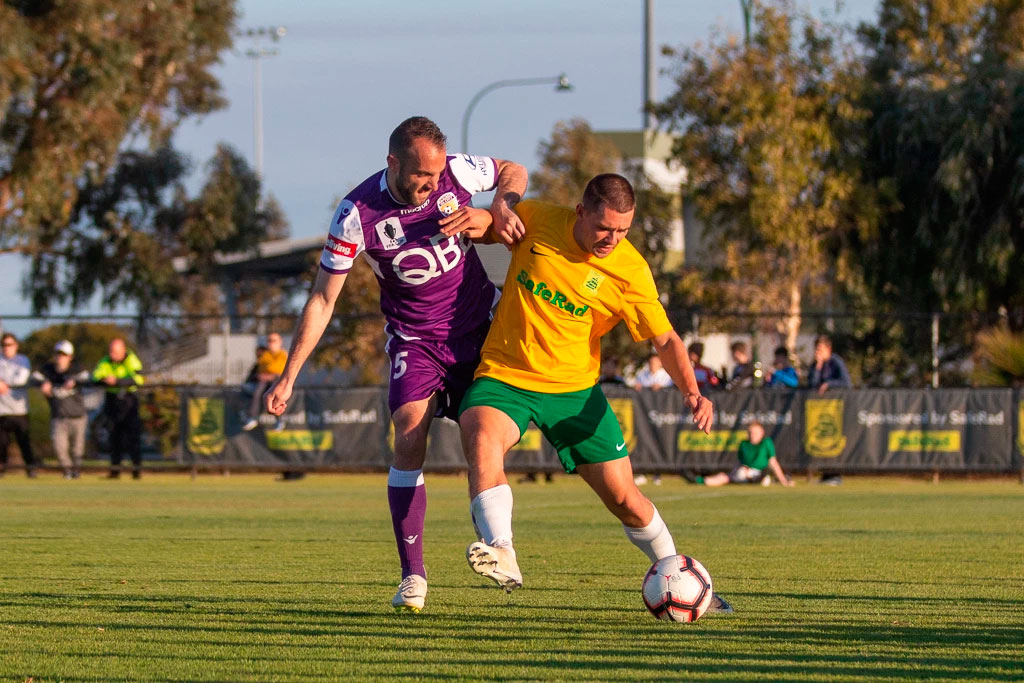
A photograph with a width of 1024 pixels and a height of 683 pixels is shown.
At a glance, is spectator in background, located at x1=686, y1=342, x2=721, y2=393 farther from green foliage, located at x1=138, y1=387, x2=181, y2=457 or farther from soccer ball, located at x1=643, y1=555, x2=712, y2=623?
soccer ball, located at x1=643, y1=555, x2=712, y2=623

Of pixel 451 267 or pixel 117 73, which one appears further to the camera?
pixel 117 73

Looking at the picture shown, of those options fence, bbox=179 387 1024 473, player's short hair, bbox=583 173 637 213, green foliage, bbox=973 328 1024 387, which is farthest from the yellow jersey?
green foliage, bbox=973 328 1024 387

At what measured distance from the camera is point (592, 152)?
39750mm

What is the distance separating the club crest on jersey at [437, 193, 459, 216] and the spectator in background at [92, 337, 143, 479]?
48.9ft

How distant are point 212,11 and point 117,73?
5.38 metres

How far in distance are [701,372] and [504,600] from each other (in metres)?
13.4

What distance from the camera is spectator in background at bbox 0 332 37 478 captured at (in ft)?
66.4

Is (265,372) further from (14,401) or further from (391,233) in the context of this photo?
(391,233)

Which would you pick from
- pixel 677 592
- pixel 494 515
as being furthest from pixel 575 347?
pixel 677 592

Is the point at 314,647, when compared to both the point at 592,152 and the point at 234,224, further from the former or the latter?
the point at 234,224

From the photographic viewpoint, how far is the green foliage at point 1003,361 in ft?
70.3

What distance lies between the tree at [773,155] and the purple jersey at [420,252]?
2144 cm

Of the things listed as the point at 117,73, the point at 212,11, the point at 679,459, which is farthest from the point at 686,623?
the point at 212,11

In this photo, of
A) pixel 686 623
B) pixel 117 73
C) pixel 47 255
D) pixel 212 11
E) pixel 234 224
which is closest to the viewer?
pixel 686 623
